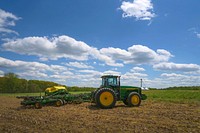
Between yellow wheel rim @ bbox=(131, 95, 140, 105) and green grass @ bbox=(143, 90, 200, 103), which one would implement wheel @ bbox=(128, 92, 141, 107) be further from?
green grass @ bbox=(143, 90, 200, 103)

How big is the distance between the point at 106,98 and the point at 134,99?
2237 millimetres

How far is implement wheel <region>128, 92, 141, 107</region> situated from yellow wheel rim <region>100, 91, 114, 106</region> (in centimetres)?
153

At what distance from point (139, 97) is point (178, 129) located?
9524mm

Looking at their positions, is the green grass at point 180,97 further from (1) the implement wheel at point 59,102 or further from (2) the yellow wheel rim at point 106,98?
(1) the implement wheel at point 59,102

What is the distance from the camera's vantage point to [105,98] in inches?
Answer: 719

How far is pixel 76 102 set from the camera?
Result: 72.3ft

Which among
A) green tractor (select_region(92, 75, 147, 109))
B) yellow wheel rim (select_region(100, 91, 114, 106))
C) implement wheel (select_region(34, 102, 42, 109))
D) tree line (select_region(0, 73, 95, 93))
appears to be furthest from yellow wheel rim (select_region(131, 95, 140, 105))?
tree line (select_region(0, 73, 95, 93))

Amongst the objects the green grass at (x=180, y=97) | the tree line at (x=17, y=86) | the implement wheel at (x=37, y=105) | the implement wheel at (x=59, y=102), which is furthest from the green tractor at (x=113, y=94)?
the tree line at (x=17, y=86)

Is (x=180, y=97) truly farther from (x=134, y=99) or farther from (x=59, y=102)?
(x=59, y=102)

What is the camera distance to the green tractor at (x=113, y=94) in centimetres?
1819

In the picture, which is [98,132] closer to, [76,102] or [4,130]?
[4,130]

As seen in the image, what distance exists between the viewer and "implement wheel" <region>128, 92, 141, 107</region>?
19031mm

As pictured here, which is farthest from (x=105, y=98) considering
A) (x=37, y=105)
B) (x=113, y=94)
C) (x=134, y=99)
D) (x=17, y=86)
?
(x=17, y=86)

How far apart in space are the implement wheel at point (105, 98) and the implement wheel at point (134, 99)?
1.31 m
